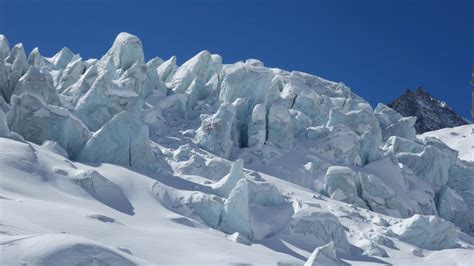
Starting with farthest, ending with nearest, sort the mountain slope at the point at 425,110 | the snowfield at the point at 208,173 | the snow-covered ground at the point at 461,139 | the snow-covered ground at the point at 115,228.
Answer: the mountain slope at the point at 425,110 → the snow-covered ground at the point at 461,139 → the snowfield at the point at 208,173 → the snow-covered ground at the point at 115,228

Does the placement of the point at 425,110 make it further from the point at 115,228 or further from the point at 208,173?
the point at 115,228

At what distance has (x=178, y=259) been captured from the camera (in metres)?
16.5

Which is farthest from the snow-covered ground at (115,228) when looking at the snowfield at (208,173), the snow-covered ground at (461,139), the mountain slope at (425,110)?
the mountain slope at (425,110)

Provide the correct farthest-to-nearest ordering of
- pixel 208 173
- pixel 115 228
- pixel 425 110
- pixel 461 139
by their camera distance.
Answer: pixel 425 110 < pixel 461 139 < pixel 208 173 < pixel 115 228

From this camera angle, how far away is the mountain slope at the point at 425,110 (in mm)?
100769

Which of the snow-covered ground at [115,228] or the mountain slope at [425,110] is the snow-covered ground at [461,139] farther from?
the snow-covered ground at [115,228]

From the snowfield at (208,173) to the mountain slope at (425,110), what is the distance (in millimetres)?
49076

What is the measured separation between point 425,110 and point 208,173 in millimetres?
82929

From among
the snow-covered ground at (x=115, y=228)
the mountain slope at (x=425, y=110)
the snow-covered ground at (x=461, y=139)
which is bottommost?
the snow-covered ground at (x=115, y=228)

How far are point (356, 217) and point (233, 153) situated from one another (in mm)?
11606

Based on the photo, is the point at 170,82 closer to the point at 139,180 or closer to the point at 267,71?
the point at 267,71

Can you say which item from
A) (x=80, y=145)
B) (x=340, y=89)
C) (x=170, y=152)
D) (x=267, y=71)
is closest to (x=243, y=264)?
(x=80, y=145)

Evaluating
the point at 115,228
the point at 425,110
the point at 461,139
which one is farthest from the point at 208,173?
the point at 425,110

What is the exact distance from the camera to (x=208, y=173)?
1246 inches
